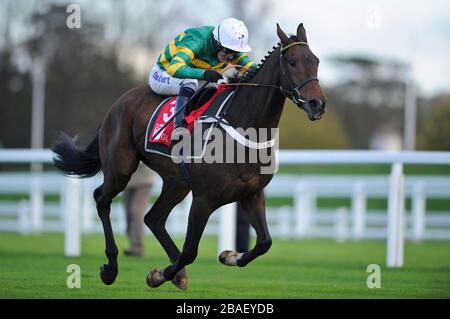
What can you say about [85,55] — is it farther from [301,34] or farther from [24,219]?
[301,34]

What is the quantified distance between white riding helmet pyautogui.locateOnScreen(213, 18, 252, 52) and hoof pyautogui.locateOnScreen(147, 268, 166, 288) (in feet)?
5.98

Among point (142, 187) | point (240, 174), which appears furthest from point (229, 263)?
point (142, 187)

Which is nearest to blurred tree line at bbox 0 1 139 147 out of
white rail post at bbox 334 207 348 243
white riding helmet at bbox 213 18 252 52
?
white rail post at bbox 334 207 348 243

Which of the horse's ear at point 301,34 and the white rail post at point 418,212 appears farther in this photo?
the white rail post at point 418,212

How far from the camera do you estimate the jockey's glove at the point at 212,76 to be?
268 inches

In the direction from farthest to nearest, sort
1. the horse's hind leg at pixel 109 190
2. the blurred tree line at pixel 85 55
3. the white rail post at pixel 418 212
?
the blurred tree line at pixel 85 55, the white rail post at pixel 418 212, the horse's hind leg at pixel 109 190

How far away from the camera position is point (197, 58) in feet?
24.2

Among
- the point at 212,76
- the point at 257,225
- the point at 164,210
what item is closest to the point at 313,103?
the point at 212,76

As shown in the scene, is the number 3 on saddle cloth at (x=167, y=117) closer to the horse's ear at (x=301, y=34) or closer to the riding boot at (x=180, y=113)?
Result: the riding boot at (x=180, y=113)

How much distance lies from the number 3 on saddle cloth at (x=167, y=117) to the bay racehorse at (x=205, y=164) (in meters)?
0.10

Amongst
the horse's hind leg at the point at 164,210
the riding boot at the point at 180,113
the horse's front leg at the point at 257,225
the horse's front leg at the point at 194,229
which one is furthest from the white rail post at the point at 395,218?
the horse's front leg at the point at 194,229

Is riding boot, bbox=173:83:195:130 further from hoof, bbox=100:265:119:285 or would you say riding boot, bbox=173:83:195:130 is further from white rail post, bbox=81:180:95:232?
white rail post, bbox=81:180:95:232

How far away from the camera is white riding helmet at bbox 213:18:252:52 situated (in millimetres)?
7016
